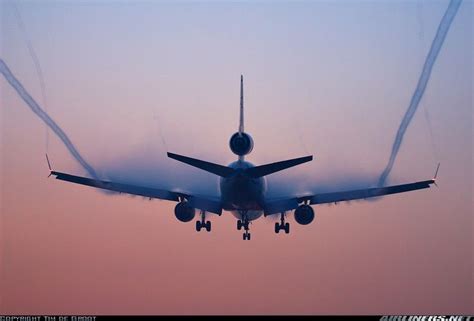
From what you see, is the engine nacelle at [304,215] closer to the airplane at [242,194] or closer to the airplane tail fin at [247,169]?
the airplane at [242,194]

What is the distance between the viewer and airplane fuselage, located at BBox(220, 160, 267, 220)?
293 ft

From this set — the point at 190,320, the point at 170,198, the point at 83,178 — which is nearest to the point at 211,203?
the point at 170,198

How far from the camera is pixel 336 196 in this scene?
98438 millimetres

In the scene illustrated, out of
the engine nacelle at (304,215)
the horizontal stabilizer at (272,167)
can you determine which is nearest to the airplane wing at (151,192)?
the engine nacelle at (304,215)

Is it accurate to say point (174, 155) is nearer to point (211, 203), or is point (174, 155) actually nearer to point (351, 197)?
point (211, 203)

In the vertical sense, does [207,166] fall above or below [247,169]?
below

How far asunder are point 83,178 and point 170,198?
649 centimetres

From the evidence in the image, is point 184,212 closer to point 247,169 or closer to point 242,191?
point 242,191

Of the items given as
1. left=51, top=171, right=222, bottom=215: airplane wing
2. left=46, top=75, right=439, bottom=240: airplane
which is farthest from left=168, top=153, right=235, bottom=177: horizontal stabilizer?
left=51, top=171, right=222, bottom=215: airplane wing

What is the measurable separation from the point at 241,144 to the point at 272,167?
2.72 m

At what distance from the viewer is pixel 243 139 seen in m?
88.4

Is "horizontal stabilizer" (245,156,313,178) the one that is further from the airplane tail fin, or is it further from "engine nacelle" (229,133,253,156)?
"engine nacelle" (229,133,253,156)

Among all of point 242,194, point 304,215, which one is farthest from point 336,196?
point 242,194

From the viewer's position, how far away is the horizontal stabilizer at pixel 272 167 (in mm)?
85000
